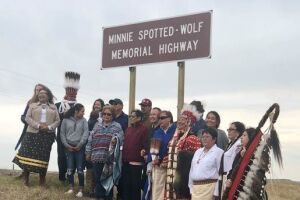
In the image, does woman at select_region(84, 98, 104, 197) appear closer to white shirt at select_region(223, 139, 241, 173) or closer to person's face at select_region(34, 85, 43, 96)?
person's face at select_region(34, 85, 43, 96)

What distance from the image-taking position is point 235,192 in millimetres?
5523

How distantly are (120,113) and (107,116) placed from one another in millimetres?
659

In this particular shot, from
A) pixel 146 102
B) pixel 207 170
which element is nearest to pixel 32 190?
pixel 146 102

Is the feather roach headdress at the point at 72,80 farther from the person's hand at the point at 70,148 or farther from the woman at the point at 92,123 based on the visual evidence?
the person's hand at the point at 70,148

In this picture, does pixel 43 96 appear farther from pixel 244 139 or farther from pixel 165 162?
pixel 244 139

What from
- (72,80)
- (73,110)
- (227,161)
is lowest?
(227,161)

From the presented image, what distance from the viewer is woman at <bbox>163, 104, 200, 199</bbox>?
742cm

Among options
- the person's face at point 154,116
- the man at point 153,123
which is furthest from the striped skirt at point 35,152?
the person's face at point 154,116

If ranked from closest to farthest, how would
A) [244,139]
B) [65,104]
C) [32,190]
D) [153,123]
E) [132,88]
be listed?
1. [244,139]
2. [153,123]
3. [32,190]
4. [65,104]
5. [132,88]

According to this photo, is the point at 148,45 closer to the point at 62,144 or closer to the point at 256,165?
the point at 62,144

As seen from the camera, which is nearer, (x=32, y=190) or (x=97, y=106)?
(x=32, y=190)

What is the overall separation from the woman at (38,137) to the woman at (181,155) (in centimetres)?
272

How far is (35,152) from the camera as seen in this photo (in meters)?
9.61

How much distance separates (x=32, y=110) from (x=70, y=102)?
36.9 inches
